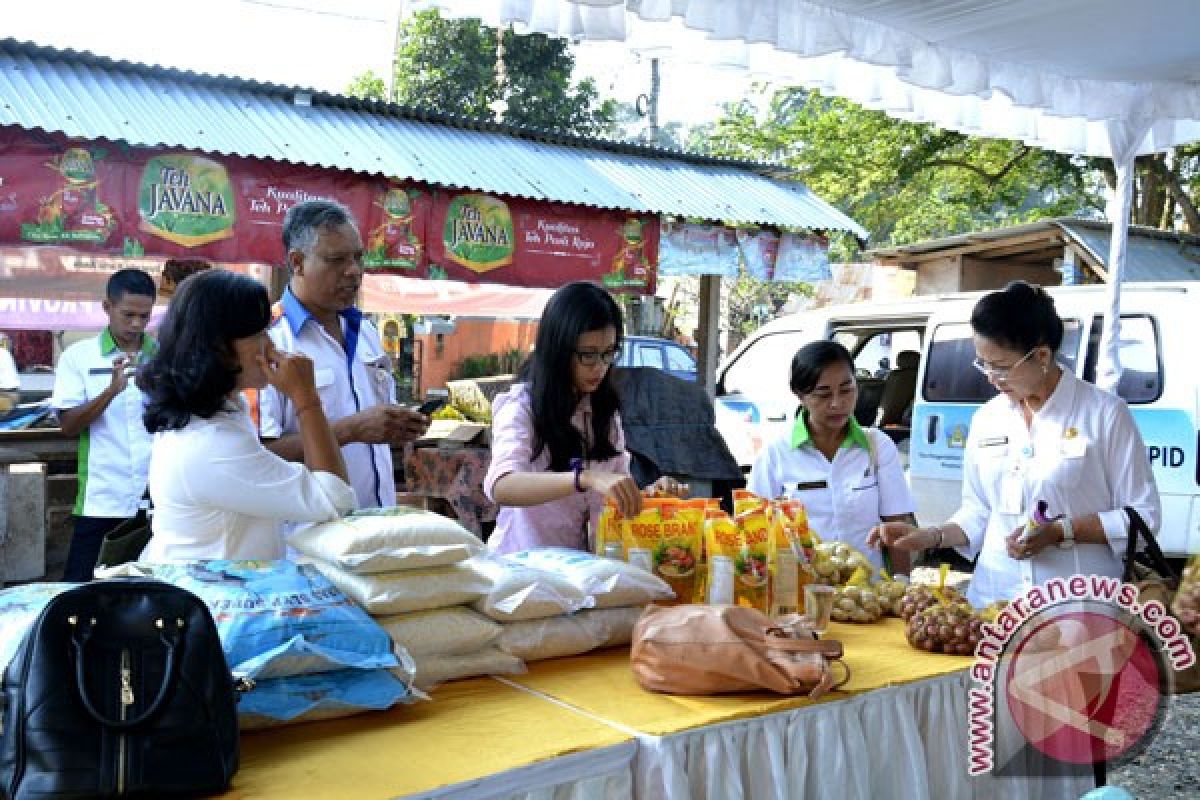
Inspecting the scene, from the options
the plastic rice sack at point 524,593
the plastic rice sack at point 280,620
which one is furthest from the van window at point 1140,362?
the plastic rice sack at point 280,620

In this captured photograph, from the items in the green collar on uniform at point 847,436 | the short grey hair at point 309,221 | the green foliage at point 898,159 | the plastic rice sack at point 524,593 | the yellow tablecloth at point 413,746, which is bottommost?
the yellow tablecloth at point 413,746

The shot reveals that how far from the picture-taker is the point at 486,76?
63.4ft

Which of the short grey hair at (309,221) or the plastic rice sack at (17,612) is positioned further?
the short grey hair at (309,221)

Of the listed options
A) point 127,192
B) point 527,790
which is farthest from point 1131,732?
point 127,192

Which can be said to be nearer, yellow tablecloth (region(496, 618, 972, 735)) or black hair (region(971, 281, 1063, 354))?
yellow tablecloth (region(496, 618, 972, 735))

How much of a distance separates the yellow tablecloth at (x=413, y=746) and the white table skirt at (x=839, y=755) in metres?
0.12

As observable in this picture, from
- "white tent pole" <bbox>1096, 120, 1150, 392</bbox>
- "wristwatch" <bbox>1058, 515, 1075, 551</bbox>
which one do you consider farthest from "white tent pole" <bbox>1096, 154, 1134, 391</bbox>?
"wristwatch" <bbox>1058, 515, 1075, 551</bbox>

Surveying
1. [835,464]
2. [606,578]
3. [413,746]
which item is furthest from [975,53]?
[413,746]

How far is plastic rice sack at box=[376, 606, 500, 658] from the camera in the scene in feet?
6.33

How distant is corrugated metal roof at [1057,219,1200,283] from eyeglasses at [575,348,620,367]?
26.4 feet

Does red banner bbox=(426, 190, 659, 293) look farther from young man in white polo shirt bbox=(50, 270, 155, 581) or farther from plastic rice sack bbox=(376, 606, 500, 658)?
plastic rice sack bbox=(376, 606, 500, 658)

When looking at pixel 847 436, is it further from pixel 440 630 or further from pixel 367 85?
pixel 367 85

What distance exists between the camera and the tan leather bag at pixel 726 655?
1.92 meters

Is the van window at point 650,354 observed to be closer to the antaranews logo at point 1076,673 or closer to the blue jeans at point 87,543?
the blue jeans at point 87,543
